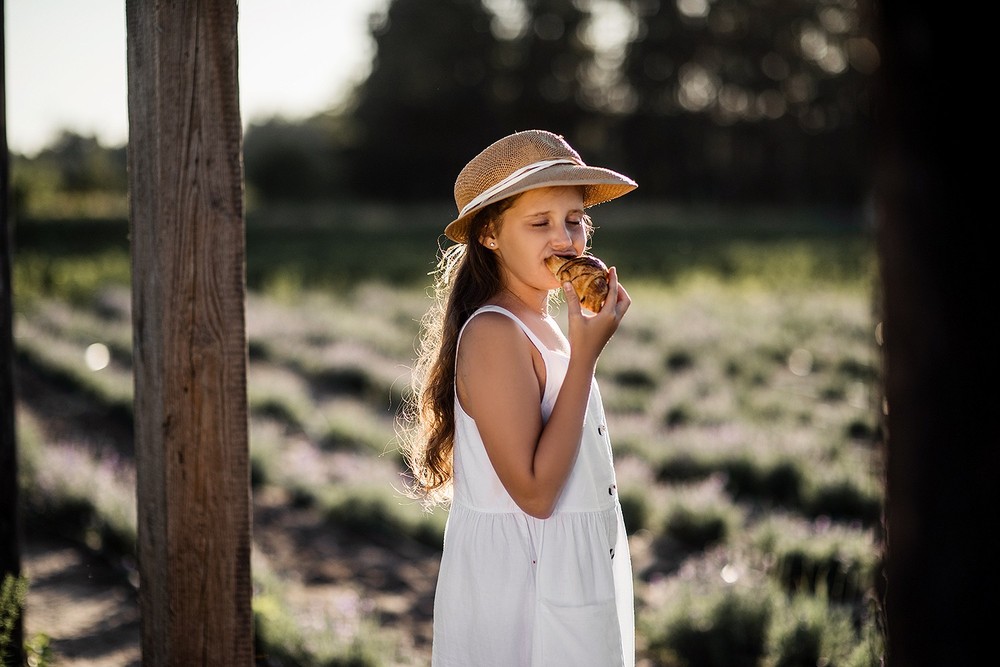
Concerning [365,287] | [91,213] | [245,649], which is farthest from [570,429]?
[91,213]

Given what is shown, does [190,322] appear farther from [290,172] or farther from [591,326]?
[290,172]

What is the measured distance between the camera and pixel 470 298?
2412 mm

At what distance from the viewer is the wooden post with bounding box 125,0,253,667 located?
2219 millimetres

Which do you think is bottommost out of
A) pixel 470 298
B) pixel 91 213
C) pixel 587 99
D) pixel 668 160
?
pixel 470 298

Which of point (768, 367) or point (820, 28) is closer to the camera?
point (768, 367)

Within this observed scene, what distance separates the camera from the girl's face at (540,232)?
2.29m

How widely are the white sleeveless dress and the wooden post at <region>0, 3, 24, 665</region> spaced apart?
6.21 feet

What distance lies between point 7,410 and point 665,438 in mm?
5462

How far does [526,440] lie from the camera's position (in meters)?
2.09

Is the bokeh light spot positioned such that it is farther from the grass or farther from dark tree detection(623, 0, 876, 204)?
dark tree detection(623, 0, 876, 204)

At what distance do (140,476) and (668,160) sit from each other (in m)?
53.5

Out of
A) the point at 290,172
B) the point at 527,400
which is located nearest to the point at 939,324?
the point at 527,400

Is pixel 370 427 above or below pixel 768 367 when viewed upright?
below

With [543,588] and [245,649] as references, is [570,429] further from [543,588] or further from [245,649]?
[245,649]
